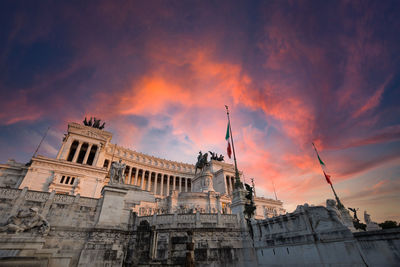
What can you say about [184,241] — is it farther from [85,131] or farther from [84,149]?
[84,149]

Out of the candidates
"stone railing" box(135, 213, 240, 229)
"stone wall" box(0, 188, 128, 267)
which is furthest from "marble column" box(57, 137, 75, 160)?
"stone railing" box(135, 213, 240, 229)

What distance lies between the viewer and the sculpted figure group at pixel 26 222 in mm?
12172

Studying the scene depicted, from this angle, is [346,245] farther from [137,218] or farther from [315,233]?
[137,218]

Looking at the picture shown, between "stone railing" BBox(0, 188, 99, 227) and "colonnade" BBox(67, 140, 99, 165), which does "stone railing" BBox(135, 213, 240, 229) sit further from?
"colonnade" BBox(67, 140, 99, 165)

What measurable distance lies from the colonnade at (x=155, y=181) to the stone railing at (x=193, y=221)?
166 ft

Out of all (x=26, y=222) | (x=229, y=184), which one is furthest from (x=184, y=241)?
(x=229, y=184)

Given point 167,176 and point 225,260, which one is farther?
point 167,176

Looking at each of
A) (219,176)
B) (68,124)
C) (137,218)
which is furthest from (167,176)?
(137,218)

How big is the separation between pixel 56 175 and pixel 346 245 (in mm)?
44768

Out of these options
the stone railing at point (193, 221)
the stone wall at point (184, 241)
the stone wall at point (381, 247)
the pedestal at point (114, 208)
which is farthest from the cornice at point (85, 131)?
the stone wall at point (381, 247)

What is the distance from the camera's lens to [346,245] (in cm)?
813

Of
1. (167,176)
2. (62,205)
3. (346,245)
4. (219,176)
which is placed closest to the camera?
(346,245)

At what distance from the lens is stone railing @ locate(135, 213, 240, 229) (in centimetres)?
1500

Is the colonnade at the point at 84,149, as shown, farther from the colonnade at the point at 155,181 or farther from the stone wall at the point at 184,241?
the stone wall at the point at 184,241
